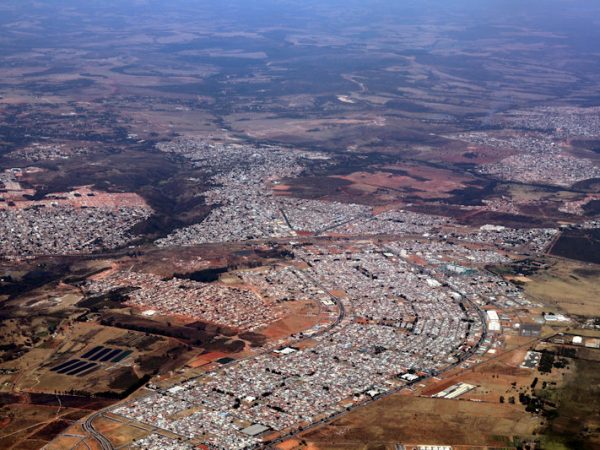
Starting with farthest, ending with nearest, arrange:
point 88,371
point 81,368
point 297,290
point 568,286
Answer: point 568,286, point 297,290, point 81,368, point 88,371

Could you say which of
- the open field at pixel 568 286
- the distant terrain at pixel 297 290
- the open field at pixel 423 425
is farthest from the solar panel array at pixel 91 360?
the open field at pixel 568 286

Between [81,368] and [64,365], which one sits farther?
[64,365]

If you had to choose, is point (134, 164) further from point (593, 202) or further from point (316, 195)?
point (593, 202)

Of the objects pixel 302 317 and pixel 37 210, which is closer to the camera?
pixel 302 317

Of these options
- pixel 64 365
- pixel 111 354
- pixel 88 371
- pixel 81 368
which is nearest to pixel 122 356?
pixel 111 354

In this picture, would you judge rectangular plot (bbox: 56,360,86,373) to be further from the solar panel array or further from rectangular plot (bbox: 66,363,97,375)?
rectangular plot (bbox: 66,363,97,375)

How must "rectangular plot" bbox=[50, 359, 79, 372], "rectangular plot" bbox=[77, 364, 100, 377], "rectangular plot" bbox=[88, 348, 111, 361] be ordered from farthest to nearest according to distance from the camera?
1. "rectangular plot" bbox=[88, 348, 111, 361]
2. "rectangular plot" bbox=[50, 359, 79, 372]
3. "rectangular plot" bbox=[77, 364, 100, 377]

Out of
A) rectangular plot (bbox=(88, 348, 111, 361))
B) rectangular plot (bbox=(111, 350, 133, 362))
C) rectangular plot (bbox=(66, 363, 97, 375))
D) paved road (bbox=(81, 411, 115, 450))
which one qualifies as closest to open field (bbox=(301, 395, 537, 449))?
paved road (bbox=(81, 411, 115, 450))

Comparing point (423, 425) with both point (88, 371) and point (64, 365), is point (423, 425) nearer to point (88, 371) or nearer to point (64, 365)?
point (88, 371)

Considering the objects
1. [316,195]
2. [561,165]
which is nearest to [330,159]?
[316,195]

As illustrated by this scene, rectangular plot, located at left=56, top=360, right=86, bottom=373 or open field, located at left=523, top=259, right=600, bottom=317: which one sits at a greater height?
open field, located at left=523, top=259, right=600, bottom=317

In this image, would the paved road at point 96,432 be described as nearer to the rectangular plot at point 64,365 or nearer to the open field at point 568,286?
the rectangular plot at point 64,365
